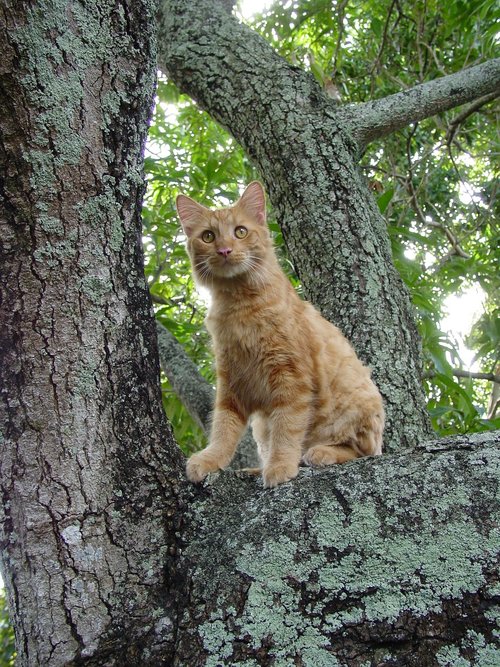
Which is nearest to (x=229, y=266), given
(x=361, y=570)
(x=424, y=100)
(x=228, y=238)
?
(x=228, y=238)

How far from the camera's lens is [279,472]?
2.36 metres

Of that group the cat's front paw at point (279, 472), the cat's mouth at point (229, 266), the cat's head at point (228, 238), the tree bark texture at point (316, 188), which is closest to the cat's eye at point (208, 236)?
the cat's head at point (228, 238)

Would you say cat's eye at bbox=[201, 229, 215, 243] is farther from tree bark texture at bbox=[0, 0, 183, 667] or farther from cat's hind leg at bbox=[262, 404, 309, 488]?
tree bark texture at bbox=[0, 0, 183, 667]

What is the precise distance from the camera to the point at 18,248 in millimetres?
1691

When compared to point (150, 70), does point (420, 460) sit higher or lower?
lower

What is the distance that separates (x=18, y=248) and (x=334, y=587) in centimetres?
120

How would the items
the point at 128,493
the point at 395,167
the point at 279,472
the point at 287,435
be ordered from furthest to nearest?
the point at 395,167 < the point at 287,435 < the point at 279,472 < the point at 128,493

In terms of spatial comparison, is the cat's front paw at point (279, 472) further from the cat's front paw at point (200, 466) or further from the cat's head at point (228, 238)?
the cat's head at point (228, 238)

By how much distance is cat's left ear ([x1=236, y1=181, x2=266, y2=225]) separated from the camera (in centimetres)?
351

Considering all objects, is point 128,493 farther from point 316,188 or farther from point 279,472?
point 316,188

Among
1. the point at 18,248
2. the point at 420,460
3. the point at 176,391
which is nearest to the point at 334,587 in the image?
the point at 420,460

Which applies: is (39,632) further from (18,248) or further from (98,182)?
(98,182)

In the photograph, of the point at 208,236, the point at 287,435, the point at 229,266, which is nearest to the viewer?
the point at 287,435

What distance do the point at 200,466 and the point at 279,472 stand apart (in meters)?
0.31
